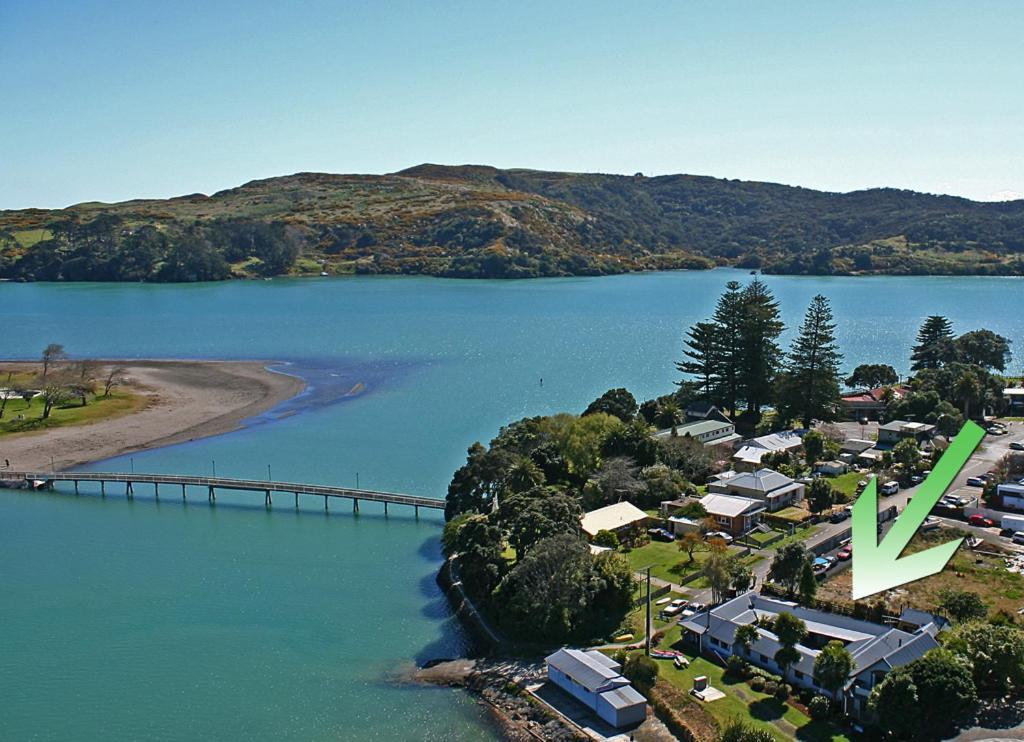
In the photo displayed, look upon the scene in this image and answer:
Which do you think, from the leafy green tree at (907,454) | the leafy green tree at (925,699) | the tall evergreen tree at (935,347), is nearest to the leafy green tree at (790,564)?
the leafy green tree at (925,699)

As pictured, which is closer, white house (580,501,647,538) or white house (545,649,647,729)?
white house (545,649,647,729)

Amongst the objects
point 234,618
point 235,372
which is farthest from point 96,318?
point 234,618

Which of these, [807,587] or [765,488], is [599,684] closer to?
[807,587]

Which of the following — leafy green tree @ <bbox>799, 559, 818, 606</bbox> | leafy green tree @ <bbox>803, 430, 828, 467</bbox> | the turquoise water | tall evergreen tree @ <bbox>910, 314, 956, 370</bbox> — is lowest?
the turquoise water

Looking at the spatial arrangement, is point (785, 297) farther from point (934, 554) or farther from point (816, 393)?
point (934, 554)

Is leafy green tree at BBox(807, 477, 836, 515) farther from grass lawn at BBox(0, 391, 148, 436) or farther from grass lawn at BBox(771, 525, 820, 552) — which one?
grass lawn at BBox(0, 391, 148, 436)

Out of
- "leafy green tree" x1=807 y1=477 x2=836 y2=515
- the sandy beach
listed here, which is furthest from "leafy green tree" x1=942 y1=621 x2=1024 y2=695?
the sandy beach
